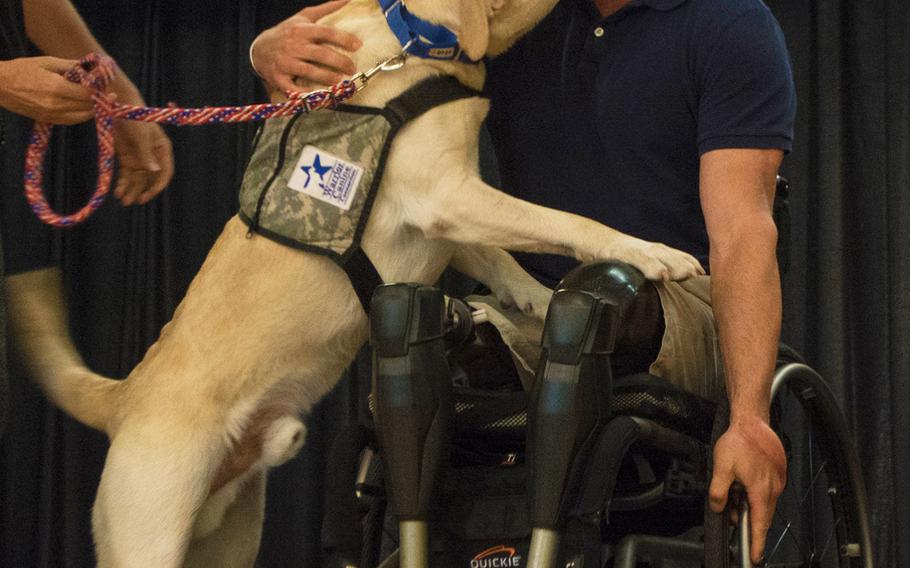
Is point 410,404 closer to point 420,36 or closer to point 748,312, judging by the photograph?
point 748,312

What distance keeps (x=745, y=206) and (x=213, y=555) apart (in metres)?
0.99

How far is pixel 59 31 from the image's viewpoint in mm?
1830

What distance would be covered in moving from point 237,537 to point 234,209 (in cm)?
177

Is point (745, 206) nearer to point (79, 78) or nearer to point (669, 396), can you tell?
point (669, 396)

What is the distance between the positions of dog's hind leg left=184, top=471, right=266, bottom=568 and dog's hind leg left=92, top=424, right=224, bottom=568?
0.12m

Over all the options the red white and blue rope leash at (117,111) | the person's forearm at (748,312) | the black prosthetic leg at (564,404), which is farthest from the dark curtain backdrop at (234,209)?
the black prosthetic leg at (564,404)

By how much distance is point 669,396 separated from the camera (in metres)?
1.37

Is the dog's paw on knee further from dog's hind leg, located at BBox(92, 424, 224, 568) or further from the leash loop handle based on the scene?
the leash loop handle

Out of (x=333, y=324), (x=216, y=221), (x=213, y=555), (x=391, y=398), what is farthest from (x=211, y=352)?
(x=216, y=221)

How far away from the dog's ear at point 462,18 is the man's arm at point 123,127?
1.59 ft

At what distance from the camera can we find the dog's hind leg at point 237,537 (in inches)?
68.0

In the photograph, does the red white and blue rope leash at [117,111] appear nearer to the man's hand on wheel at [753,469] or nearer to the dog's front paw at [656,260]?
the dog's front paw at [656,260]

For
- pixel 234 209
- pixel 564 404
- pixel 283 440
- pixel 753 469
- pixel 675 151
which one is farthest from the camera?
pixel 234 209

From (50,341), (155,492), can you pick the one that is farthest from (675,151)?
(50,341)
